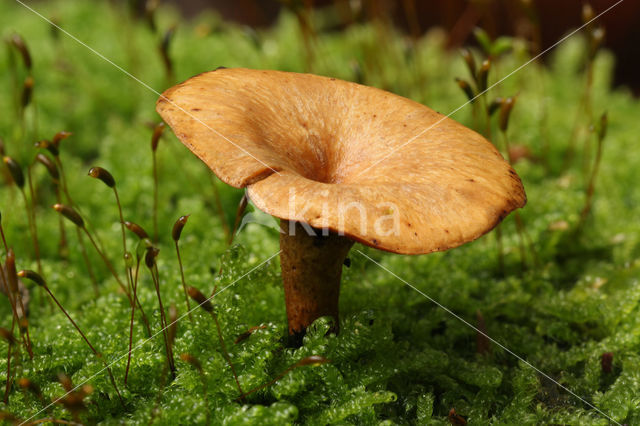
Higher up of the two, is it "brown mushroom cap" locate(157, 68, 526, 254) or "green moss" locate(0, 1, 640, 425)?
"brown mushroom cap" locate(157, 68, 526, 254)

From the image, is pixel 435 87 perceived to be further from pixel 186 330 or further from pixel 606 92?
pixel 186 330

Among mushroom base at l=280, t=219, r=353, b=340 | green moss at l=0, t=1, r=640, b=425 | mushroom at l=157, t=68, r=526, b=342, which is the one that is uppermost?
mushroom at l=157, t=68, r=526, b=342

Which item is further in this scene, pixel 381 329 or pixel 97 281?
pixel 97 281

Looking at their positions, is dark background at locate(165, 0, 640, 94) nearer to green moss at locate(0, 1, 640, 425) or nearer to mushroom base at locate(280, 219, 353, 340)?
green moss at locate(0, 1, 640, 425)

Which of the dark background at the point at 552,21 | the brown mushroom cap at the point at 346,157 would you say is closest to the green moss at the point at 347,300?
the brown mushroom cap at the point at 346,157

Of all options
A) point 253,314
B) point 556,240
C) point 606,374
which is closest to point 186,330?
point 253,314

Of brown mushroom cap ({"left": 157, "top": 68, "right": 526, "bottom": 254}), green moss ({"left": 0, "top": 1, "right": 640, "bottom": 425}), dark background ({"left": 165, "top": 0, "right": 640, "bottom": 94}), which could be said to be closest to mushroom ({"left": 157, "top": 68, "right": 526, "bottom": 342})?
brown mushroom cap ({"left": 157, "top": 68, "right": 526, "bottom": 254})

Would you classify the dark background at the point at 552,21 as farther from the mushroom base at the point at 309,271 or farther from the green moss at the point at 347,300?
the mushroom base at the point at 309,271

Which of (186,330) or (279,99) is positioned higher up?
(279,99)
